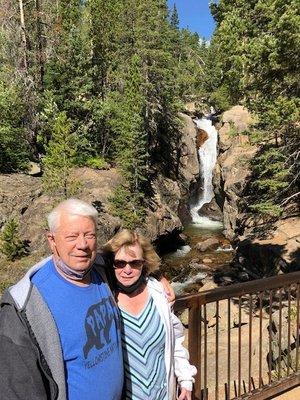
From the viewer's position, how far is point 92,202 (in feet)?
77.0

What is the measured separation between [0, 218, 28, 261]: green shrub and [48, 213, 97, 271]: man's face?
747 inches

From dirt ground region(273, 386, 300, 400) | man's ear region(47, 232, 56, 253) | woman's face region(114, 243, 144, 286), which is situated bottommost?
dirt ground region(273, 386, 300, 400)

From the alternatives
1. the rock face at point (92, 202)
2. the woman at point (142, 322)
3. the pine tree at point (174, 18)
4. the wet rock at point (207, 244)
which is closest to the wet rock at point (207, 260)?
the wet rock at point (207, 244)

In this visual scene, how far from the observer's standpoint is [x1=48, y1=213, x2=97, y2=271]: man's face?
201cm

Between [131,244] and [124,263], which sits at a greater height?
[131,244]

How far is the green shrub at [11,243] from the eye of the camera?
1989cm

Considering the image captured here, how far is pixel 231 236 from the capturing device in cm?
2625

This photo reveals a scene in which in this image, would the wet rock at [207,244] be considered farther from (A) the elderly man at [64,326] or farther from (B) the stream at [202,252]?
(A) the elderly man at [64,326]

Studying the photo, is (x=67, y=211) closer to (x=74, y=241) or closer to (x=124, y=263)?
(x=74, y=241)

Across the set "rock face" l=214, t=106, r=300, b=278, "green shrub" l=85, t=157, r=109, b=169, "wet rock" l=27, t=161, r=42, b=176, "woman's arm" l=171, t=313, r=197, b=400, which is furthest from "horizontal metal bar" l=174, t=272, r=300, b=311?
"green shrub" l=85, t=157, r=109, b=169

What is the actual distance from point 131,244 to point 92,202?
2121cm

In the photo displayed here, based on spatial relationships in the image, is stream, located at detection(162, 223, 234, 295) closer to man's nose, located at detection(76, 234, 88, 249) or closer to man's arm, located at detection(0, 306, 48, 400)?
man's nose, located at detection(76, 234, 88, 249)

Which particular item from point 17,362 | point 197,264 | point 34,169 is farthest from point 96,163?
point 17,362

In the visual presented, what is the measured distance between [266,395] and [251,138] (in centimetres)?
972
